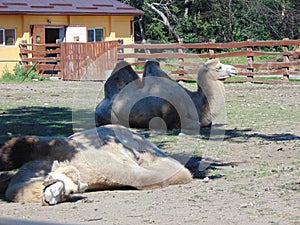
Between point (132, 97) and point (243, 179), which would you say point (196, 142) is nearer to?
point (132, 97)

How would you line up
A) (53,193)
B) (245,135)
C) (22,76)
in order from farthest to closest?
(22,76), (245,135), (53,193)

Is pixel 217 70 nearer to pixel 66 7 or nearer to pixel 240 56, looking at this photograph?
pixel 240 56

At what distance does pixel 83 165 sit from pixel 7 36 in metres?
29.4

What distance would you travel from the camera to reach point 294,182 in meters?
7.43

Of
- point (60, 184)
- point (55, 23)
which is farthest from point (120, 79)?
point (55, 23)

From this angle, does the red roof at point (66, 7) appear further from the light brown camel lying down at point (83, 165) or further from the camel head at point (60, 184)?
the camel head at point (60, 184)

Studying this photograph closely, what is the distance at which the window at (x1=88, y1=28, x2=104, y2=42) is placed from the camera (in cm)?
3800

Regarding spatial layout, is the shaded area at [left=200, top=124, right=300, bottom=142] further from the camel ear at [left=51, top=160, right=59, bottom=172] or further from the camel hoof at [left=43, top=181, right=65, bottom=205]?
the camel hoof at [left=43, top=181, right=65, bottom=205]

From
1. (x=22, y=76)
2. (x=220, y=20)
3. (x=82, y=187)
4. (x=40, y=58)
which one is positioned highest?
(x=220, y=20)

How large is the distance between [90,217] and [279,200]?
1.82 metres

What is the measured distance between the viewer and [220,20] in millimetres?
46625

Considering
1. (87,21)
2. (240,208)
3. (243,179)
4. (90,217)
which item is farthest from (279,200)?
(87,21)

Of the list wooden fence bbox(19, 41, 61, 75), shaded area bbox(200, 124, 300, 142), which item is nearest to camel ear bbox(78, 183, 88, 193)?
shaded area bbox(200, 124, 300, 142)

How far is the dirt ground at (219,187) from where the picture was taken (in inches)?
232
